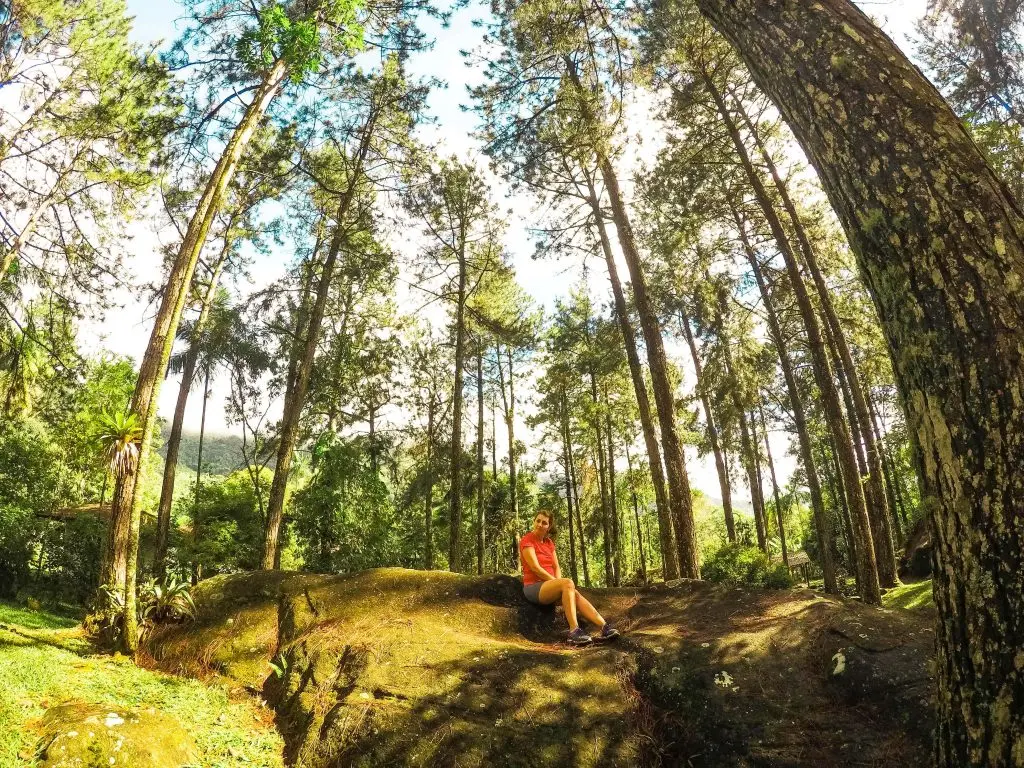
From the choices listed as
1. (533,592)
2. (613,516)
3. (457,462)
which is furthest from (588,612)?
(613,516)

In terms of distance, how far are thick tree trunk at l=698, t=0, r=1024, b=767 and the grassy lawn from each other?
464 centimetres

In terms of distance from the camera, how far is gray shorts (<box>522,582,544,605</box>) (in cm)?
677

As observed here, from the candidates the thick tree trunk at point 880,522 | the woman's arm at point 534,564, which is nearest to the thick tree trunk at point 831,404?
the thick tree trunk at point 880,522

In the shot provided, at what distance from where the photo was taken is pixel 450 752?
13.4 feet

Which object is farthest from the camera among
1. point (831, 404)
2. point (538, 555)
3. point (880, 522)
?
point (880, 522)

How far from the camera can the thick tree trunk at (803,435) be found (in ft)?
41.9

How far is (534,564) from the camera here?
22.2 feet

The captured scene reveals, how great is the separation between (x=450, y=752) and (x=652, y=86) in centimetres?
1185

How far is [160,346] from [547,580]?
590cm

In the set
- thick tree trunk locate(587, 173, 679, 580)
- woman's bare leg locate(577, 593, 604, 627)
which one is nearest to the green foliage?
thick tree trunk locate(587, 173, 679, 580)

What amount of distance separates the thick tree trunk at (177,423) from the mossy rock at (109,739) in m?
12.5

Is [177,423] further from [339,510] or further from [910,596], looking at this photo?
[910,596]

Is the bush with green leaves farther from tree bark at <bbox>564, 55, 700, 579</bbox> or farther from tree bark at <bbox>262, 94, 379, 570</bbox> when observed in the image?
tree bark at <bbox>262, 94, 379, 570</bbox>

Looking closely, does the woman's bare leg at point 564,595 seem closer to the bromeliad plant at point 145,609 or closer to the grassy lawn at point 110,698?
the grassy lawn at point 110,698
